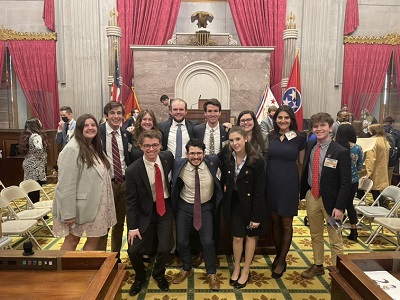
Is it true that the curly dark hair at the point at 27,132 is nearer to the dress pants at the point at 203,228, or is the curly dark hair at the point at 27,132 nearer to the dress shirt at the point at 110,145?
the dress shirt at the point at 110,145

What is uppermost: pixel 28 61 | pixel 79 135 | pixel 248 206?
pixel 28 61

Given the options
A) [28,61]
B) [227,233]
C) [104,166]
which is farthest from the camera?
[28,61]

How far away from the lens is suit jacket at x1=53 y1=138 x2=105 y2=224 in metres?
2.69

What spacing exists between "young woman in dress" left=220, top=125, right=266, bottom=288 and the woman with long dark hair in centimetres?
354

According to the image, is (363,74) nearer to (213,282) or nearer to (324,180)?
(324,180)

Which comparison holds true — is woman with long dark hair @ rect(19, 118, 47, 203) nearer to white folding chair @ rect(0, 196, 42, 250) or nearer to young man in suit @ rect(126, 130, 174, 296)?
white folding chair @ rect(0, 196, 42, 250)

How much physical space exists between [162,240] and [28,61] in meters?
8.92

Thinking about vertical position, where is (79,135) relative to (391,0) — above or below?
below

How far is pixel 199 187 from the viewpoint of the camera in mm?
3150

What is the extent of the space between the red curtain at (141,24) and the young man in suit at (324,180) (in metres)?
7.32

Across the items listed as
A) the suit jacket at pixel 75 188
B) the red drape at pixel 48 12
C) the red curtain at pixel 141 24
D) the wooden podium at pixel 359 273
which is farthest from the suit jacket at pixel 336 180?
the red drape at pixel 48 12

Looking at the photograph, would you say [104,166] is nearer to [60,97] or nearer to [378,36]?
[60,97]

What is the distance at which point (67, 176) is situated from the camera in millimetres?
2688

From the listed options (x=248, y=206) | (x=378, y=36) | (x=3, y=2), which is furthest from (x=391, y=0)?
(x=3, y=2)
